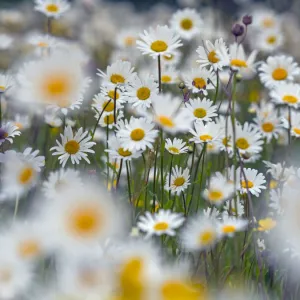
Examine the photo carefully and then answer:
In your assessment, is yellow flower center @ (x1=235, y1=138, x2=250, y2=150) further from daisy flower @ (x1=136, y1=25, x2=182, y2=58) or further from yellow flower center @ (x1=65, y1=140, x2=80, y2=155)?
yellow flower center @ (x1=65, y1=140, x2=80, y2=155)

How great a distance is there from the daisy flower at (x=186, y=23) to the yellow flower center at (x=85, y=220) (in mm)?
1784

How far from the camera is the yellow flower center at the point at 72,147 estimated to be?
1430 mm

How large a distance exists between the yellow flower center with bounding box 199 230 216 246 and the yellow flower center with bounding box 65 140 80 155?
486 millimetres

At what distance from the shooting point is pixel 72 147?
4.69ft

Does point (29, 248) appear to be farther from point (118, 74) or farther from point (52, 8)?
point (52, 8)

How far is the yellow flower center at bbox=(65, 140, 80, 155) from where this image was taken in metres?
1.43

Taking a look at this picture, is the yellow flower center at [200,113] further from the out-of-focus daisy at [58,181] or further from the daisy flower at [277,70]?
the out-of-focus daisy at [58,181]

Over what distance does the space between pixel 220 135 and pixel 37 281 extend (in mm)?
518

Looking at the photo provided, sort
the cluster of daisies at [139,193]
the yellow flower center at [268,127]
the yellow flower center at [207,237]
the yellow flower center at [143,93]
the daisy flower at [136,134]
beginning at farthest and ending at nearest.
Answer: the yellow flower center at [268,127], the yellow flower center at [143,93], the daisy flower at [136,134], the yellow flower center at [207,237], the cluster of daisies at [139,193]

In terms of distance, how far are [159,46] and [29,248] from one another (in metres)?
0.85

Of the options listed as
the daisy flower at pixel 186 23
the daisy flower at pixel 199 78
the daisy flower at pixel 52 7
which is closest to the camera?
the daisy flower at pixel 199 78

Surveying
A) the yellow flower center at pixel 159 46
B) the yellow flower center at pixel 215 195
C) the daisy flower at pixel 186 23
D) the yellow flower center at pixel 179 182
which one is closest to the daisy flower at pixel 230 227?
the yellow flower center at pixel 215 195

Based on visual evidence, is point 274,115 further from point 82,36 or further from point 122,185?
point 82,36

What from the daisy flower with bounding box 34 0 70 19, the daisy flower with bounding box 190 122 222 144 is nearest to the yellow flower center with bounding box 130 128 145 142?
the daisy flower with bounding box 190 122 222 144
